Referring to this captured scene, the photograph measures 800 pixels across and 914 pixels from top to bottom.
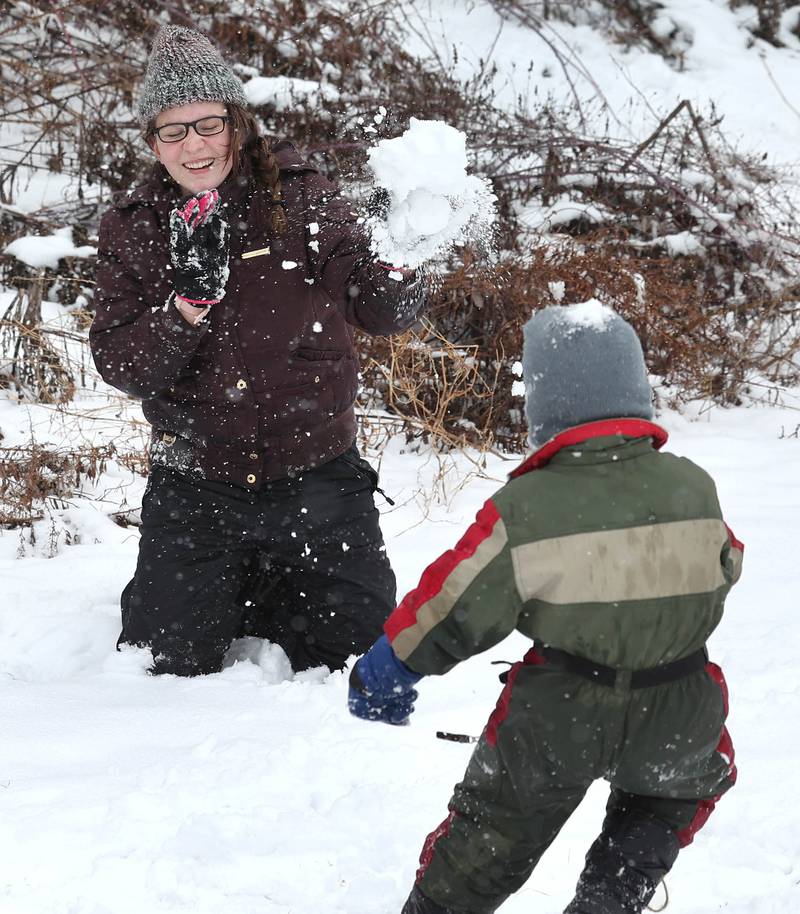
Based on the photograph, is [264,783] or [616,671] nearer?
[616,671]

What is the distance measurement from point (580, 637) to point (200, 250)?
1.53 metres

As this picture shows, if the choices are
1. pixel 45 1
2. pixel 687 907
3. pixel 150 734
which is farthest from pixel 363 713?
pixel 45 1

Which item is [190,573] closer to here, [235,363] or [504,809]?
[235,363]

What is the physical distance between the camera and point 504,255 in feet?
16.6

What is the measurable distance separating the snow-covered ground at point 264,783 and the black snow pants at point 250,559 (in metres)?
0.11

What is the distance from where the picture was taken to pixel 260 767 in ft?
7.20

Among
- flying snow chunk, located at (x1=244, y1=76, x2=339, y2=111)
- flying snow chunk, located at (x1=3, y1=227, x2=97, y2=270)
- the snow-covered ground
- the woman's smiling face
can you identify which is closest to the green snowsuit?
the snow-covered ground

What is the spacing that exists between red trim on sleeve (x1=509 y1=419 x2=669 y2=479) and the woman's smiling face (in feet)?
5.06

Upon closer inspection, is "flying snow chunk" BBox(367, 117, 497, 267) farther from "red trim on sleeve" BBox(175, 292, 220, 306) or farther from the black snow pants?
the black snow pants

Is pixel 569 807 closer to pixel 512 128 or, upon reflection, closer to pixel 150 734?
pixel 150 734

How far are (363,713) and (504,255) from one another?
370 centimetres

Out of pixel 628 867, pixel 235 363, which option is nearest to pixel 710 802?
pixel 628 867

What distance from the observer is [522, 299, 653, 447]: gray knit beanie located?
1579mm

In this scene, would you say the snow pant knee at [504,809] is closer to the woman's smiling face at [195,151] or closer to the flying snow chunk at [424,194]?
the flying snow chunk at [424,194]
